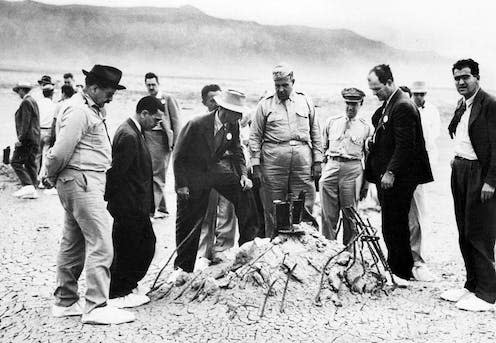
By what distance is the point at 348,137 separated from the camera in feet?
16.1

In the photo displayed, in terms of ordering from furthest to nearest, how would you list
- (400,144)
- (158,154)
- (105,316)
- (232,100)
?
(158,154), (232,100), (400,144), (105,316)

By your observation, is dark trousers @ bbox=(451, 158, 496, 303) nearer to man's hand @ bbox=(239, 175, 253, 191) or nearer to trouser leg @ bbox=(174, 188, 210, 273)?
man's hand @ bbox=(239, 175, 253, 191)

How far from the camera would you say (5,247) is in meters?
5.34

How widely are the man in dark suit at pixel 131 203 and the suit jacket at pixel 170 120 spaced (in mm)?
2566

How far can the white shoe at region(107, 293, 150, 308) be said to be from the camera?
11.9 feet

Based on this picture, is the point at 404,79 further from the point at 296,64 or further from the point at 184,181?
the point at 184,181

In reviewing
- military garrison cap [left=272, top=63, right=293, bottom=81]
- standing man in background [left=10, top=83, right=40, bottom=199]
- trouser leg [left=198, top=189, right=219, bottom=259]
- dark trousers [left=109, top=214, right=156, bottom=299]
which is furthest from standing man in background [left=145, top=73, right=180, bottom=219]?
dark trousers [left=109, top=214, right=156, bottom=299]

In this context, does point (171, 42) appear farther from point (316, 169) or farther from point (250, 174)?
point (316, 169)

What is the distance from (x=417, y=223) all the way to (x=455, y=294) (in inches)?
34.1

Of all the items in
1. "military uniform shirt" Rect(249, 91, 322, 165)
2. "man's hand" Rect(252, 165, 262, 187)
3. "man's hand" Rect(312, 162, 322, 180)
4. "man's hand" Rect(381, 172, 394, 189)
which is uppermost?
"military uniform shirt" Rect(249, 91, 322, 165)

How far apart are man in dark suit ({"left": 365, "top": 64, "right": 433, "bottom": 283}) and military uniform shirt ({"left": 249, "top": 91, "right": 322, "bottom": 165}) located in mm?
705

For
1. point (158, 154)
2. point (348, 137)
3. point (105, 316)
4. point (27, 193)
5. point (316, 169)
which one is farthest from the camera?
point (27, 193)

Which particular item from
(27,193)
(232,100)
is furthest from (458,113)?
(27,193)

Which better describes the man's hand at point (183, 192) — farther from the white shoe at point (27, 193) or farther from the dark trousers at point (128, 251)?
the white shoe at point (27, 193)
